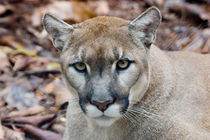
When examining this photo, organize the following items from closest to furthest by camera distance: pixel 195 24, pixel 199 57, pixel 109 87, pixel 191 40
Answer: pixel 109 87 < pixel 199 57 < pixel 191 40 < pixel 195 24

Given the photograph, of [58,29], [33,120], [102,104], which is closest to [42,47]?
[33,120]

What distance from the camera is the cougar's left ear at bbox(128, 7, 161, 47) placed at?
463 centimetres

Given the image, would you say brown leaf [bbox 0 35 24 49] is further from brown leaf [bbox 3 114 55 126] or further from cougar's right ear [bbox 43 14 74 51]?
cougar's right ear [bbox 43 14 74 51]

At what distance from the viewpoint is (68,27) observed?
484cm

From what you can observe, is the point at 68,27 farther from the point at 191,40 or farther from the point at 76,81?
the point at 191,40

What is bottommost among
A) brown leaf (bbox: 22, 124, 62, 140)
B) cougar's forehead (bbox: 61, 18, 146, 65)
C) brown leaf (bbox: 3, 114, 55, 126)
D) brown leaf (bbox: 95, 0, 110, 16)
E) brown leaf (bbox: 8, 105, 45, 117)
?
brown leaf (bbox: 22, 124, 62, 140)

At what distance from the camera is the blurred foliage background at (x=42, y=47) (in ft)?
21.2

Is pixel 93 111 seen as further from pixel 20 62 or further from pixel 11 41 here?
pixel 11 41

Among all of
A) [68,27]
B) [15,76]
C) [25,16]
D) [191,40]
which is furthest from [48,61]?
[68,27]

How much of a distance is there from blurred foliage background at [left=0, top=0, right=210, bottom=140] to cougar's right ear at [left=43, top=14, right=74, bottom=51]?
1.71 metres

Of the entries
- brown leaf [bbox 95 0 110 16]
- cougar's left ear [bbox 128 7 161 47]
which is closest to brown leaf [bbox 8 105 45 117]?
cougar's left ear [bbox 128 7 161 47]

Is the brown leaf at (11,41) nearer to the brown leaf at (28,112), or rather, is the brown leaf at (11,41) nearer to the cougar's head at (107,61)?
the brown leaf at (28,112)

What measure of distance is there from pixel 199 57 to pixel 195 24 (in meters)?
3.06

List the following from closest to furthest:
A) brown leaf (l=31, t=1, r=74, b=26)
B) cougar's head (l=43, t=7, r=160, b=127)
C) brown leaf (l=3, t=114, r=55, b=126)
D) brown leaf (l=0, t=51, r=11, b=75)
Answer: cougar's head (l=43, t=7, r=160, b=127)
brown leaf (l=3, t=114, r=55, b=126)
brown leaf (l=0, t=51, r=11, b=75)
brown leaf (l=31, t=1, r=74, b=26)
